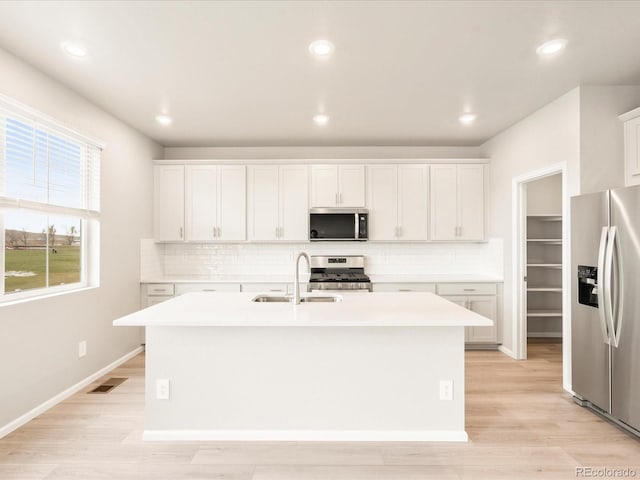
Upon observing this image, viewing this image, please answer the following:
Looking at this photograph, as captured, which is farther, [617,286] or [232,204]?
[232,204]

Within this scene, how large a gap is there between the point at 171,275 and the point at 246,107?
104 inches

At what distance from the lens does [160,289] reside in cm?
448

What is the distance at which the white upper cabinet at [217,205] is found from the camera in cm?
482

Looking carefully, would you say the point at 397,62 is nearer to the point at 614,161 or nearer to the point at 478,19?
the point at 478,19

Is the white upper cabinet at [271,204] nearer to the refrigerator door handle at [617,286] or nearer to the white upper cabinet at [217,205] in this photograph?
the white upper cabinet at [217,205]

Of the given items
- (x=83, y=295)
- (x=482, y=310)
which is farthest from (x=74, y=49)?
(x=482, y=310)

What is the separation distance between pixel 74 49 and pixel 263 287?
296 cm

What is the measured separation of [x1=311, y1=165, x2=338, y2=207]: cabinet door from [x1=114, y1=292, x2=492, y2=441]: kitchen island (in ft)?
8.35

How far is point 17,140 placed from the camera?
2699 millimetres

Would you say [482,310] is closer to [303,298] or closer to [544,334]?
[544,334]

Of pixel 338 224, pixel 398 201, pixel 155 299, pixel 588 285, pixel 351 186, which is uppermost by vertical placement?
pixel 351 186

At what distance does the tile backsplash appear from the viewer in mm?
5082

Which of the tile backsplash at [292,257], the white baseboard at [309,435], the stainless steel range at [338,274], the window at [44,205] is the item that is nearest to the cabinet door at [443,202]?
the tile backsplash at [292,257]

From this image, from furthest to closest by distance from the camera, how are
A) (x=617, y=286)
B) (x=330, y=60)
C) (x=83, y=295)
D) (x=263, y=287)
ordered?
(x=263, y=287)
(x=83, y=295)
(x=330, y=60)
(x=617, y=286)
